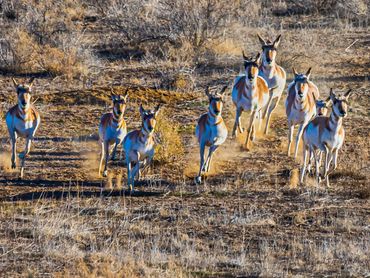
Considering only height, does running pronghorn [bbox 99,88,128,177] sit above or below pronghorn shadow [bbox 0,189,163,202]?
above

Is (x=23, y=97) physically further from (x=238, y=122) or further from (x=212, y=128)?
(x=238, y=122)

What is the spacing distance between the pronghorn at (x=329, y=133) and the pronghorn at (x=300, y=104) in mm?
1512

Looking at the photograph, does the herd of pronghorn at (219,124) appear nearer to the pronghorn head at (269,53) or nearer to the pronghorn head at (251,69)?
the pronghorn head at (251,69)

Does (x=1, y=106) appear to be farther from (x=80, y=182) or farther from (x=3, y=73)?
(x=80, y=182)

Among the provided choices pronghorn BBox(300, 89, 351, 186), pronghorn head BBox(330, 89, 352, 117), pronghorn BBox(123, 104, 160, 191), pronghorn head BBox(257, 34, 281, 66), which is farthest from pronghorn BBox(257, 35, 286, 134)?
pronghorn BBox(123, 104, 160, 191)

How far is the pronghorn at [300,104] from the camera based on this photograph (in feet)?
61.2

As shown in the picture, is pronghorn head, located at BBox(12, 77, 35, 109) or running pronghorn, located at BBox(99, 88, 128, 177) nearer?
pronghorn head, located at BBox(12, 77, 35, 109)

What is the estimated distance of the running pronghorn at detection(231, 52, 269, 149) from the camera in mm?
19281

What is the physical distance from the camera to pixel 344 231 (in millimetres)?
14609

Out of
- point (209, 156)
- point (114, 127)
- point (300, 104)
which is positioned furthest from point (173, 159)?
point (300, 104)

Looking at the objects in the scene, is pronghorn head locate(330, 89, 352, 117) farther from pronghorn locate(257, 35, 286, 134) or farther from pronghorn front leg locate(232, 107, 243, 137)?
pronghorn locate(257, 35, 286, 134)

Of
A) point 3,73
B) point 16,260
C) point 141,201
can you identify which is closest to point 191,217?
point 141,201

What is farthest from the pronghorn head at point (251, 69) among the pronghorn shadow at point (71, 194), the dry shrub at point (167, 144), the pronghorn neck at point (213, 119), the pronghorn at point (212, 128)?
the pronghorn shadow at point (71, 194)

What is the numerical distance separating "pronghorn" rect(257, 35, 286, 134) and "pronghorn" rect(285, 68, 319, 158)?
1414 mm
